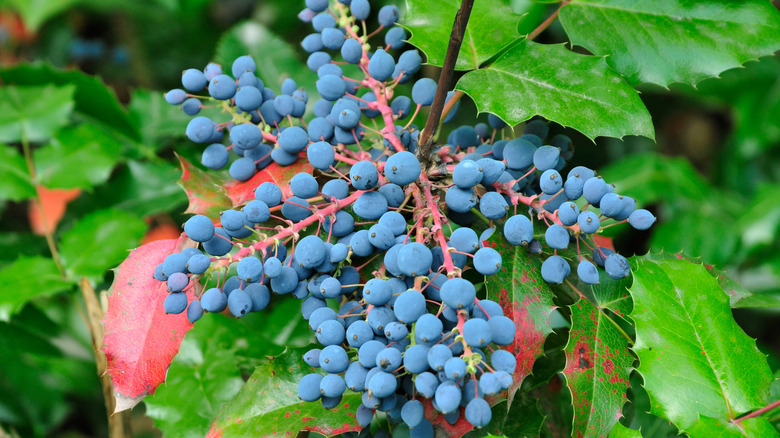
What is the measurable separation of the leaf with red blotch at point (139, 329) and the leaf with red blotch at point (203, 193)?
3.9 inches

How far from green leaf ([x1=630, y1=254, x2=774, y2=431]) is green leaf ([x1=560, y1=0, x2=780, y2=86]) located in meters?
0.31

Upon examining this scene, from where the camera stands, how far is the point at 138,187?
149 centimetres

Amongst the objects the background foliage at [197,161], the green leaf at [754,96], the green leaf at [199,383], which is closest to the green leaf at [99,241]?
the background foliage at [197,161]

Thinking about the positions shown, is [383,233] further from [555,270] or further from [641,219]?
[641,219]

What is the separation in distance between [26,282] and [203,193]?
0.54m

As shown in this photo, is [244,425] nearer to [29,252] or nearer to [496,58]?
[496,58]

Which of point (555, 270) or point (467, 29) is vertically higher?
point (467, 29)

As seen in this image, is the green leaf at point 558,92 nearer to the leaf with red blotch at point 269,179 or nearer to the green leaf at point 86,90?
the leaf with red blotch at point 269,179

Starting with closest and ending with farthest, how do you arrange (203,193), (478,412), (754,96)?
(478,412), (203,193), (754,96)

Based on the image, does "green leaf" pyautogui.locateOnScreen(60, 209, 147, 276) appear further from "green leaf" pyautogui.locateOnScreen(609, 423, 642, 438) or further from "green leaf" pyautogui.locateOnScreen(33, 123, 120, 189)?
"green leaf" pyautogui.locateOnScreen(609, 423, 642, 438)

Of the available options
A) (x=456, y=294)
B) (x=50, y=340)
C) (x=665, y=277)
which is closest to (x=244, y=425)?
(x=456, y=294)

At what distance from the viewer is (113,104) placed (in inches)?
58.2

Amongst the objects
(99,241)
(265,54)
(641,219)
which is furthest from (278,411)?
(265,54)

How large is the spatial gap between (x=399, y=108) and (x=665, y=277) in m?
0.47
